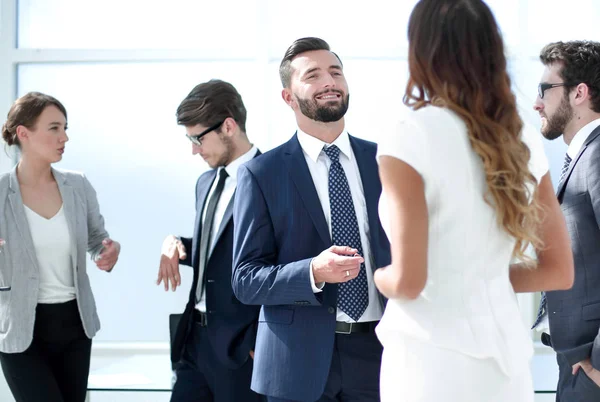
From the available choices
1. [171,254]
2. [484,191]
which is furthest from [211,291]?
[484,191]

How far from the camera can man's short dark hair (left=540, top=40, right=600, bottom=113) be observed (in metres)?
2.79

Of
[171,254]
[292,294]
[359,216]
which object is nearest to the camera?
[292,294]

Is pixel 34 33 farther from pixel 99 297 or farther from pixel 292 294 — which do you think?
pixel 292 294

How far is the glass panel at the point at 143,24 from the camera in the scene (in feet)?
16.7

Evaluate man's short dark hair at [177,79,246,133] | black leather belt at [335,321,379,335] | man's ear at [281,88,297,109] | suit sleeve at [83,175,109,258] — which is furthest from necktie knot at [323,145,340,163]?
suit sleeve at [83,175,109,258]

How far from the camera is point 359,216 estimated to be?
2.53 metres

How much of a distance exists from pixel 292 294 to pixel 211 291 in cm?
91

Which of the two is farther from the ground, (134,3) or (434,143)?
(134,3)

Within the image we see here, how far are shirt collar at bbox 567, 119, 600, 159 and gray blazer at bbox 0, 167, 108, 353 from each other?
2.19 meters

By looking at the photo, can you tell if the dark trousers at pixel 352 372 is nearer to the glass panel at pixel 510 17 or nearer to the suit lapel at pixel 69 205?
the suit lapel at pixel 69 205

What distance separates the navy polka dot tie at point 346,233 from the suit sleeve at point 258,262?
0.13 meters

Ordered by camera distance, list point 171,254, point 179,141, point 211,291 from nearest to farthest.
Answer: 1. point 211,291
2. point 171,254
3. point 179,141

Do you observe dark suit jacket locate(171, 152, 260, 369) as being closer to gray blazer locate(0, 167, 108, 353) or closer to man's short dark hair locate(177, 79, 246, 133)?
man's short dark hair locate(177, 79, 246, 133)

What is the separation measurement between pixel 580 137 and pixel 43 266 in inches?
92.2
